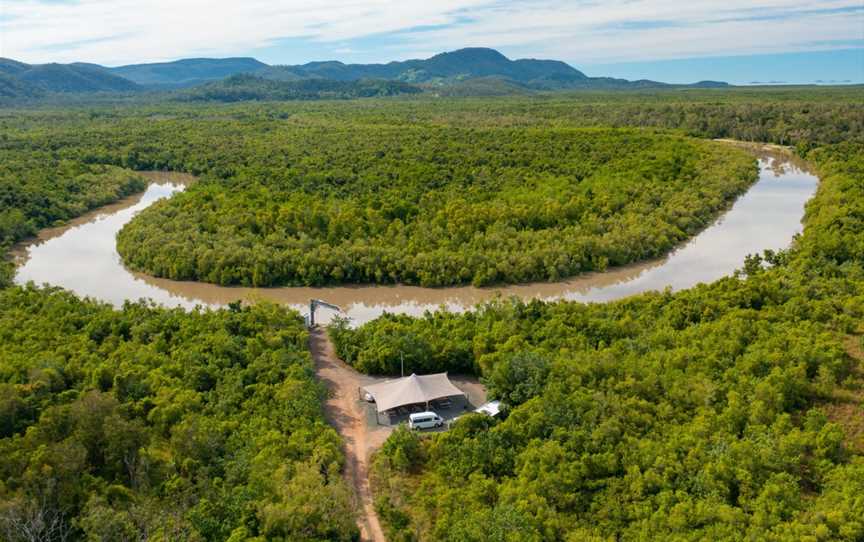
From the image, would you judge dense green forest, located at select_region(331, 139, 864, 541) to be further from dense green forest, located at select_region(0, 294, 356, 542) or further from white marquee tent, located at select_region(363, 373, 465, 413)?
dense green forest, located at select_region(0, 294, 356, 542)

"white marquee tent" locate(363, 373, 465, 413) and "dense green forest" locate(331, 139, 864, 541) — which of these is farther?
"white marquee tent" locate(363, 373, 465, 413)

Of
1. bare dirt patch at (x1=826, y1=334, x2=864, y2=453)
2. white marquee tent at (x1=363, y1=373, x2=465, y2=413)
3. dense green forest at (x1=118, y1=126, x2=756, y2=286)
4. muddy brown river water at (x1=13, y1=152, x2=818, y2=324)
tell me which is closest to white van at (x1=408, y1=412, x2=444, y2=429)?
white marquee tent at (x1=363, y1=373, x2=465, y2=413)

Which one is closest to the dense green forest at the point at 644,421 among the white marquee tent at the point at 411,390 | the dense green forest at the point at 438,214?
the white marquee tent at the point at 411,390

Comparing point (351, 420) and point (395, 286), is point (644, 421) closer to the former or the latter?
point (351, 420)

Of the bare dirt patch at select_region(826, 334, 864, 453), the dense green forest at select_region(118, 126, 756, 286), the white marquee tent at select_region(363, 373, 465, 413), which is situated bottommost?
the white marquee tent at select_region(363, 373, 465, 413)

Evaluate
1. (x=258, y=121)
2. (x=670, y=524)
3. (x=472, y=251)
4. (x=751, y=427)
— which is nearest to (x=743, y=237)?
(x=472, y=251)

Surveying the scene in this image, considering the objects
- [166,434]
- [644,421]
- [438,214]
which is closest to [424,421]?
[644,421]
